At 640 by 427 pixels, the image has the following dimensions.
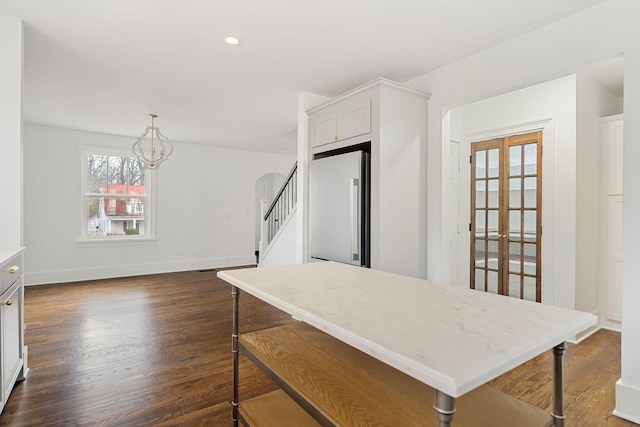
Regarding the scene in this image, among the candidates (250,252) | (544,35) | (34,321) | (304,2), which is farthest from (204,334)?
(250,252)

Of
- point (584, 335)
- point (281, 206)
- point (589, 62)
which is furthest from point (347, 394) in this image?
point (281, 206)

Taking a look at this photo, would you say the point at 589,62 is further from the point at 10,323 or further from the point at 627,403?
the point at 10,323

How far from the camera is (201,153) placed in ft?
22.8

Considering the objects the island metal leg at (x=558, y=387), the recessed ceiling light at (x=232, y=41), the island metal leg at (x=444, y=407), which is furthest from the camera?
the recessed ceiling light at (x=232, y=41)

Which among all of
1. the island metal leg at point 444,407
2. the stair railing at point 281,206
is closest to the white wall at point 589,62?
the island metal leg at point 444,407

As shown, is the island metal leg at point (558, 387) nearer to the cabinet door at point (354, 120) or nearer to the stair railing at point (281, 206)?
the cabinet door at point (354, 120)

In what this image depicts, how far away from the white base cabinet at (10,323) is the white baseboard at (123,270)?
3796 millimetres

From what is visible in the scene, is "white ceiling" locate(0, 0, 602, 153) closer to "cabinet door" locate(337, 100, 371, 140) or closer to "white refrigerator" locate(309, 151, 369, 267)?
"cabinet door" locate(337, 100, 371, 140)

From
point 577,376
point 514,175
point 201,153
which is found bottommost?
point 577,376

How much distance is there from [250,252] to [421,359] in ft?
23.3

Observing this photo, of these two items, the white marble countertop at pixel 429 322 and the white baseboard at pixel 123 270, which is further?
the white baseboard at pixel 123 270

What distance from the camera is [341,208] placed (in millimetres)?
3275

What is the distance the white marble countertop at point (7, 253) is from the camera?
193cm

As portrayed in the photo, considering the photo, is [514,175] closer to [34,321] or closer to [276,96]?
[276,96]
